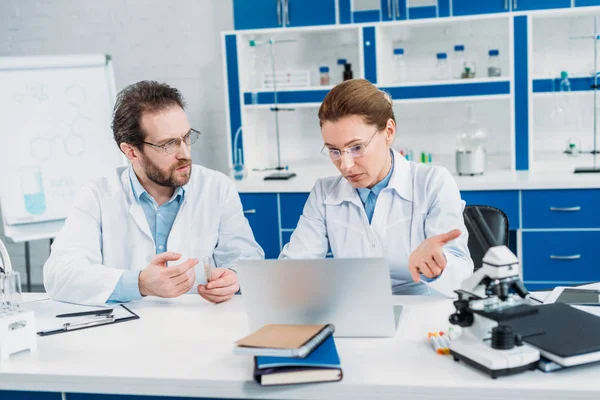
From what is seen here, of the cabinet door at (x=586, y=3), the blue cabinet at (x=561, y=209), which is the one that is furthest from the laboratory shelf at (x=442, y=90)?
the blue cabinet at (x=561, y=209)

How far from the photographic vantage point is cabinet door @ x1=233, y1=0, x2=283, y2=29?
401 centimetres

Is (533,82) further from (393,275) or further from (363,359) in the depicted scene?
(363,359)

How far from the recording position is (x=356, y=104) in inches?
75.0

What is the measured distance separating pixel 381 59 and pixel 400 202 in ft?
6.70

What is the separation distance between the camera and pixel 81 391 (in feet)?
4.64

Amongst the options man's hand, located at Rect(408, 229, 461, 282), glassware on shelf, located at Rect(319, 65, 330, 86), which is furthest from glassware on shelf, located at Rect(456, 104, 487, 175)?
man's hand, located at Rect(408, 229, 461, 282)

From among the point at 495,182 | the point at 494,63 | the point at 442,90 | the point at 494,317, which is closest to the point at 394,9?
the point at 442,90

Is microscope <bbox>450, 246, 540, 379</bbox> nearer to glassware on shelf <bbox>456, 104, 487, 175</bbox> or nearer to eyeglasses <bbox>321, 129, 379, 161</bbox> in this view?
eyeglasses <bbox>321, 129, 379, 161</bbox>

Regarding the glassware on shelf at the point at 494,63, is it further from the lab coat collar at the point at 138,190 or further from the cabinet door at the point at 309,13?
the lab coat collar at the point at 138,190

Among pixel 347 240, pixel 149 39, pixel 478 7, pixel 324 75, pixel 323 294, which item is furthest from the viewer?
pixel 149 39

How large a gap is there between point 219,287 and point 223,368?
0.47 metres

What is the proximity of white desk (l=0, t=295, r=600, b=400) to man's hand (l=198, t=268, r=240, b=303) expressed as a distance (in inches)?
3.1

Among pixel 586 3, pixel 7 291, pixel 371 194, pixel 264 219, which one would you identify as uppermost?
pixel 586 3

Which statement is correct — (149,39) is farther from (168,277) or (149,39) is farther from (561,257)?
(168,277)
